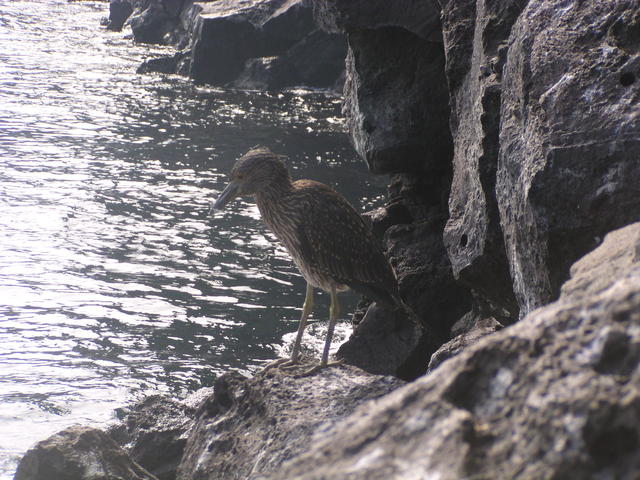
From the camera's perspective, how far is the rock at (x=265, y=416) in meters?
5.29

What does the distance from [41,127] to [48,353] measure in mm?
11767

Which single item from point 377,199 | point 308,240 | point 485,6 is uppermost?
point 485,6

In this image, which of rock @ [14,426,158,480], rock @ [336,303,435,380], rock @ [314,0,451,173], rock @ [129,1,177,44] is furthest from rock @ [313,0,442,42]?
rock @ [129,1,177,44]

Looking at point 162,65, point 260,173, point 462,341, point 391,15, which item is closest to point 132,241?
point 391,15

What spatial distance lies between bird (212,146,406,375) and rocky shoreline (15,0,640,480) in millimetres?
665

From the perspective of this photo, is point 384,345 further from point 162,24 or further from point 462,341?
point 162,24

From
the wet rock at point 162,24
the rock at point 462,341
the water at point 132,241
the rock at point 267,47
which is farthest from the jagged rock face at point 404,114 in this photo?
the wet rock at point 162,24

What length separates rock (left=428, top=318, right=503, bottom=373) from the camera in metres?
6.93

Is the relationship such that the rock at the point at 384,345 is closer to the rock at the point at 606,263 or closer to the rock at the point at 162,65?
the rock at the point at 606,263

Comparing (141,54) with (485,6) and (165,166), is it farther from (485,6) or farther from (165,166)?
(485,6)

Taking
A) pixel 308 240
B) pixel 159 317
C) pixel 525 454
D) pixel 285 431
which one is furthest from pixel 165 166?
pixel 525 454

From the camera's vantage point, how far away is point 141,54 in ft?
103

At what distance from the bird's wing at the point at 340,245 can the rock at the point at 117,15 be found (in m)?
32.2

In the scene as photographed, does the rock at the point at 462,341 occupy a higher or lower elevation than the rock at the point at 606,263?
lower
